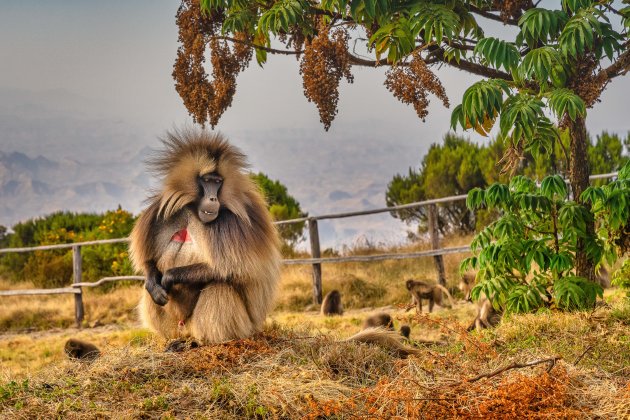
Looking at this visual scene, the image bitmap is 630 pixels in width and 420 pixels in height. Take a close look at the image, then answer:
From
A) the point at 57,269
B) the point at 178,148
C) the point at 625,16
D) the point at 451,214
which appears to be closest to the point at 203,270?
the point at 178,148

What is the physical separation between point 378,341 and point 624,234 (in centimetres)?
297

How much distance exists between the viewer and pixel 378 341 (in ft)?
20.8

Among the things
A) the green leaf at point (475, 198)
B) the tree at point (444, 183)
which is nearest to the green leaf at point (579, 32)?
the green leaf at point (475, 198)

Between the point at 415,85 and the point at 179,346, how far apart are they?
3534mm

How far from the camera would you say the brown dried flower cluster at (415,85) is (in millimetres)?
7707

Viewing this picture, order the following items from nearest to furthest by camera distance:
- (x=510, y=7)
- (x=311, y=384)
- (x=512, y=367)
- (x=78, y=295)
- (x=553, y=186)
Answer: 1. (x=512, y=367)
2. (x=311, y=384)
3. (x=553, y=186)
4. (x=510, y=7)
5. (x=78, y=295)

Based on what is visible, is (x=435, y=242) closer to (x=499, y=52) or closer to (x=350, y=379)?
(x=499, y=52)

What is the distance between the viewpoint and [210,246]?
572 cm

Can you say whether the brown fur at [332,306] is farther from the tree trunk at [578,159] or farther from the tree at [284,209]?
the tree at [284,209]

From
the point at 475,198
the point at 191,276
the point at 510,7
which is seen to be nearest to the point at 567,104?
the point at 475,198

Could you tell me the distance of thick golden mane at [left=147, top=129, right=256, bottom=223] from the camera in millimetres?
5848

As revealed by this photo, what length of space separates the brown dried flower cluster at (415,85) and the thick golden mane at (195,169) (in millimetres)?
2275

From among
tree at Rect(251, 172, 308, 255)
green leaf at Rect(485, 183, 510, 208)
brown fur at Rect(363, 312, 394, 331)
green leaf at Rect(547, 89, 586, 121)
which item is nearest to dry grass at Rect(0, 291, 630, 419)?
green leaf at Rect(485, 183, 510, 208)

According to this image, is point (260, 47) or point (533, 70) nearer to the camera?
point (533, 70)
